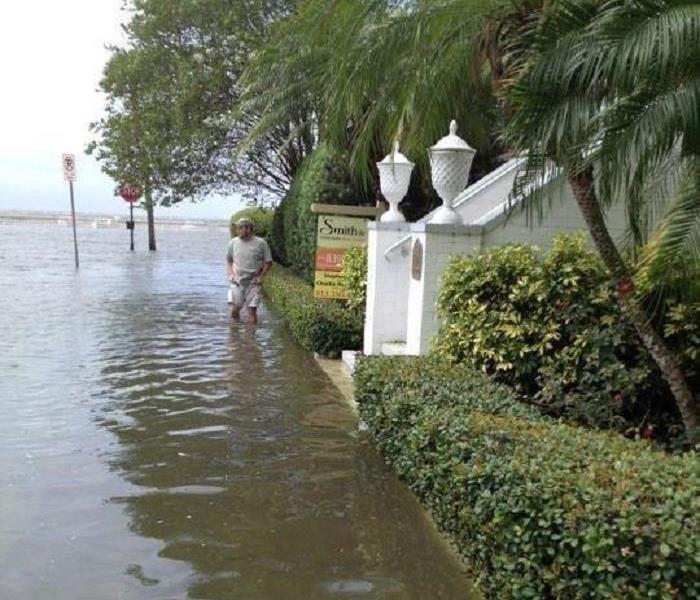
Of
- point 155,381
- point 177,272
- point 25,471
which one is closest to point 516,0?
point 25,471

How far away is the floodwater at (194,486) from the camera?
13.0 ft

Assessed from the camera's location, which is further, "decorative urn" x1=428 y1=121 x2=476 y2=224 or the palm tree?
"decorative urn" x1=428 y1=121 x2=476 y2=224

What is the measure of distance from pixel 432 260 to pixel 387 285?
6.17 ft

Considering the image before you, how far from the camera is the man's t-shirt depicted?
41.6ft

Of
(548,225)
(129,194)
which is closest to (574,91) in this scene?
(548,225)

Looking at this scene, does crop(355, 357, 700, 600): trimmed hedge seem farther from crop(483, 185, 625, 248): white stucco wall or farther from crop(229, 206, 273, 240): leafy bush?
crop(229, 206, 273, 240): leafy bush

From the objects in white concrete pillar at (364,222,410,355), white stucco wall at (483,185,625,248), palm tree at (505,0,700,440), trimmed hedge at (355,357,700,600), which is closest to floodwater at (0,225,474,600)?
trimmed hedge at (355,357,700,600)

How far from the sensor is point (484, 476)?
3.54 metres

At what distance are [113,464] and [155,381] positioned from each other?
295 centimetres

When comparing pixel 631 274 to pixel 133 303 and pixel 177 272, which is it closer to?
pixel 133 303

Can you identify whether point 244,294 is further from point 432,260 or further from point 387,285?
point 432,260

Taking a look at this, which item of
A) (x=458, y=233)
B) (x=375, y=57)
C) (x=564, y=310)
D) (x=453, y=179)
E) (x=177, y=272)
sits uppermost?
(x=375, y=57)

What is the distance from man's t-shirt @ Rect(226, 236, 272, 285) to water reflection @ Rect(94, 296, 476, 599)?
341 cm

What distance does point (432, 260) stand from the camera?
707cm
